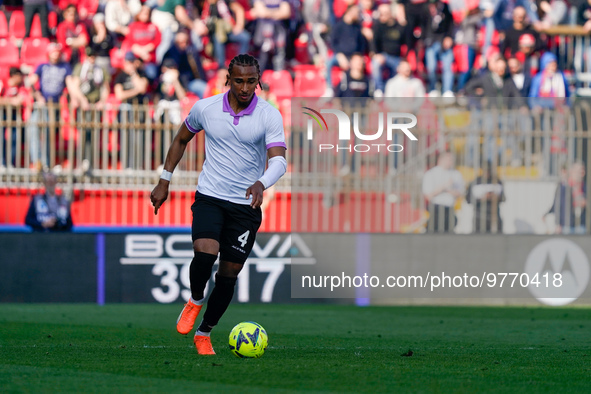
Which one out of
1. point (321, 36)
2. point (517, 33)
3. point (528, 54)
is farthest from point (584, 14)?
point (321, 36)

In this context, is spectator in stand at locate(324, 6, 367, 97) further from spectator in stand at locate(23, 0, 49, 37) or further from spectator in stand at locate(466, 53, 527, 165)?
spectator in stand at locate(23, 0, 49, 37)

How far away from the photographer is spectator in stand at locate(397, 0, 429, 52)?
64.1 ft

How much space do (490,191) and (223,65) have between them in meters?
6.58

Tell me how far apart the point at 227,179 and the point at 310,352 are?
156cm

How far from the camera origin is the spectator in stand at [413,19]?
19.5 metres

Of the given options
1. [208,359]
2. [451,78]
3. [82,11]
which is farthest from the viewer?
[82,11]

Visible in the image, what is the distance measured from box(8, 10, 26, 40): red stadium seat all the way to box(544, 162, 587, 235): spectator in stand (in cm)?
1059

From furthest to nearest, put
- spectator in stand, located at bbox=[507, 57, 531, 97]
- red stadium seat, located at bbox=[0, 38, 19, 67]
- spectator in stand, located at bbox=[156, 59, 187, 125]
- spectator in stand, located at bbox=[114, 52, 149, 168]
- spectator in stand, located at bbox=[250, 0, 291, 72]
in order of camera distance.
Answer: spectator in stand, located at bbox=[250, 0, 291, 72] → red stadium seat, located at bbox=[0, 38, 19, 67] → spectator in stand, located at bbox=[507, 57, 531, 97] → spectator in stand, located at bbox=[156, 59, 187, 125] → spectator in stand, located at bbox=[114, 52, 149, 168]

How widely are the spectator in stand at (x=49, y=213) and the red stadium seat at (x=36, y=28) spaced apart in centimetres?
601

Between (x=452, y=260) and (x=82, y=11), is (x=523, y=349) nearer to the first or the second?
(x=452, y=260)

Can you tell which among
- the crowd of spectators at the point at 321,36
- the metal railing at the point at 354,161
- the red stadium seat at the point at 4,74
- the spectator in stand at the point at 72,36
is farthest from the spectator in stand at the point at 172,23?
the metal railing at the point at 354,161

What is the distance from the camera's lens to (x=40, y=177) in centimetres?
1487

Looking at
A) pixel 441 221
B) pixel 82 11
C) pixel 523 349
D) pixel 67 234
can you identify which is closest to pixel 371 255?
pixel 441 221

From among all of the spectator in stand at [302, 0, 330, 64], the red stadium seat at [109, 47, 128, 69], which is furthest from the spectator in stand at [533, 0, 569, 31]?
the red stadium seat at [109, 47, 128, 69]
